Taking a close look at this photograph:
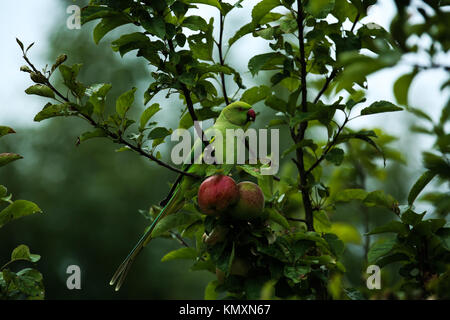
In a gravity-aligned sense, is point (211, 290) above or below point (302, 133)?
below

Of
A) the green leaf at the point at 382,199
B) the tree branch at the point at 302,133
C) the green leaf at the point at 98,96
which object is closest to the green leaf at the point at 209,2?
the tree branch at the point at 302,133

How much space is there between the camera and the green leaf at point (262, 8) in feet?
5.64

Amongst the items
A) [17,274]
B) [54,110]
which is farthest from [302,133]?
[17,274]

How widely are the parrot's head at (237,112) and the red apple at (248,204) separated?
0.32 metres

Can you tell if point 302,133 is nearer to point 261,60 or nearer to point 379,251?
point 261,60

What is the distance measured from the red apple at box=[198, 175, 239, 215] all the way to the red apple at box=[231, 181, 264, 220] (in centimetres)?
2

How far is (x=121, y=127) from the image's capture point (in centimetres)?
165

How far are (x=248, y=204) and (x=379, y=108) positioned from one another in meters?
0.62

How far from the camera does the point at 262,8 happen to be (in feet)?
5.73

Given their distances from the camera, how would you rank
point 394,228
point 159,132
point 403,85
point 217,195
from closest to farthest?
point 403,85, point 217,195, point 394,228, point 159,132
